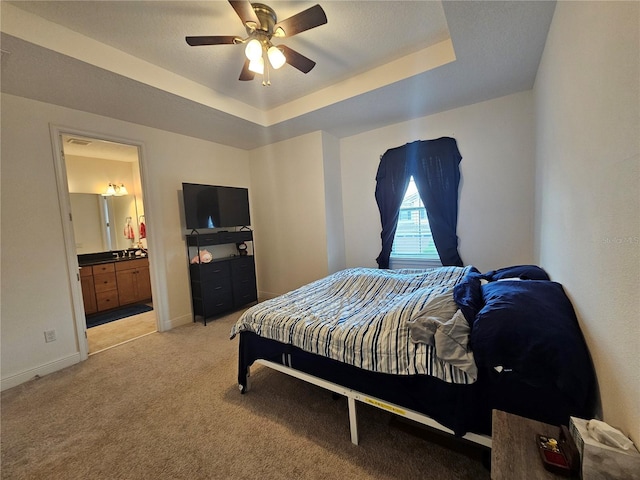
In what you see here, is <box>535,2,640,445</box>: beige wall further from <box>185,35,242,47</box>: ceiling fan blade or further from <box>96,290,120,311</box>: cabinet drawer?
<box>96,290,120,311</box>: cabinet drawer

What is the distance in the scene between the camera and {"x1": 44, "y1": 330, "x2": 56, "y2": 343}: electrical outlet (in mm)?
2527

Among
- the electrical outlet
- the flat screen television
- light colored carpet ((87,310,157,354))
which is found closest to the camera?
the electrical outlet

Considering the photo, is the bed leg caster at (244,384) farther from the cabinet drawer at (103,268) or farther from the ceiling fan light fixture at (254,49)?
the cabinet drawer at (103,268)

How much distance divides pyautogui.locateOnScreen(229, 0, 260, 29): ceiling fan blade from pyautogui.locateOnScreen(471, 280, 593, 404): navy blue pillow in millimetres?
2229

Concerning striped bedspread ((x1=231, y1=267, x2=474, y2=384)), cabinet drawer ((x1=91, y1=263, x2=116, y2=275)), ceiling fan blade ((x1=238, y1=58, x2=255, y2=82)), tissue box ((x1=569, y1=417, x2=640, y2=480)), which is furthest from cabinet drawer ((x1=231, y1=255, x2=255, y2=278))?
tissue box ((x1=569, y1=417, x2=640, y2=480))

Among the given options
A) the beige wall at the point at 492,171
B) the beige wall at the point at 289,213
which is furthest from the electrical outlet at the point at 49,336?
the beige wall at the point at 492,171

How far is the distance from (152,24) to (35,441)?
2.96 meters

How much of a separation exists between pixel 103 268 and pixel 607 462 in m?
5.65

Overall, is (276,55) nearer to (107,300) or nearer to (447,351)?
(447,351)

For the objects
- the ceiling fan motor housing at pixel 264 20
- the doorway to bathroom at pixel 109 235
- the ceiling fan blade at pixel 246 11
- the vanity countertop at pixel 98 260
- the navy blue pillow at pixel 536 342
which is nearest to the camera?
the navy blue pillow at pixel 536 342

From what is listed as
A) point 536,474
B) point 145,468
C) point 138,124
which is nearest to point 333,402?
point 145,468

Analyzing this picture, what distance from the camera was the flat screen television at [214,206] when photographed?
3.49 meters

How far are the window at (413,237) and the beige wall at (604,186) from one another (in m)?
1.94

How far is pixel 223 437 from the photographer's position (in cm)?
164
